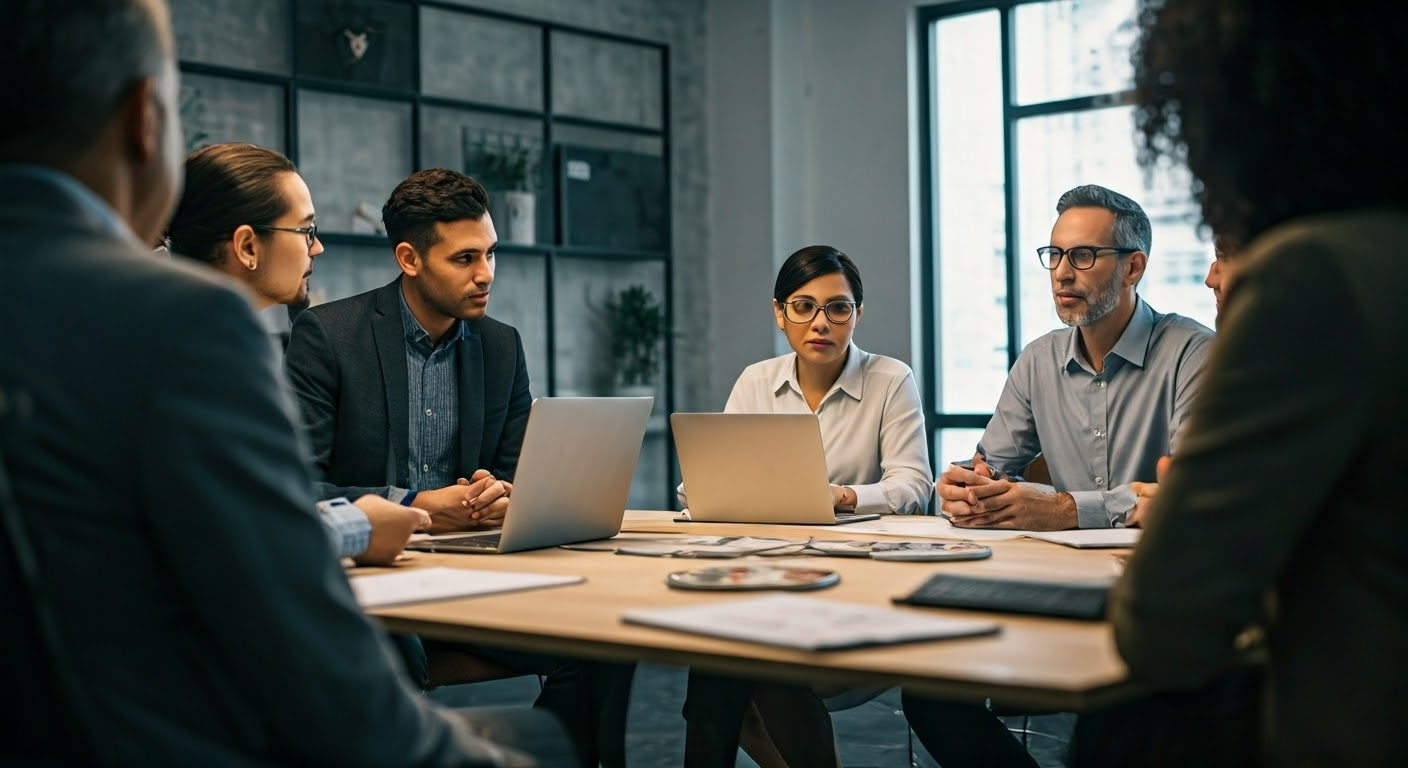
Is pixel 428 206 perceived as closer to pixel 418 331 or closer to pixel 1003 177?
pixel 418 331

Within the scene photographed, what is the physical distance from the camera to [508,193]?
5.64m

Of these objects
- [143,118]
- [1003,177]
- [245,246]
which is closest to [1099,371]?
[245,246]

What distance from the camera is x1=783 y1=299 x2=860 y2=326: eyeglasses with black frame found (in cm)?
352

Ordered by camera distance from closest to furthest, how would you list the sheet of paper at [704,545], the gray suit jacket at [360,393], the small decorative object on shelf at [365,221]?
the sheet of paper at [704,545] < the gray suit jacket at [360,393] < the small decorative object on shelf at [365,221]

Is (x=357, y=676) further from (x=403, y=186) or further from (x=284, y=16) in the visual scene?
(x=284, y=16)

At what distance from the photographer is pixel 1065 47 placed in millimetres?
5848

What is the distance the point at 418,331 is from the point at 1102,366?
5.43ft

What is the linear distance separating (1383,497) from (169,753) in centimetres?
103

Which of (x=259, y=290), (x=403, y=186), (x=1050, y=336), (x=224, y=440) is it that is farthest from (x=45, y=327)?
(x=1050, y=336)

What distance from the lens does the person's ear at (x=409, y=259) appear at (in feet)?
10.3

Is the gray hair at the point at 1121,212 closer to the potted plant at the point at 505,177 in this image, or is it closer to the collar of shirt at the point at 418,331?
the collar of shirt at the point at 418,331

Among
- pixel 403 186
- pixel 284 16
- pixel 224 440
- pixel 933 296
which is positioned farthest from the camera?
pixel 933 296

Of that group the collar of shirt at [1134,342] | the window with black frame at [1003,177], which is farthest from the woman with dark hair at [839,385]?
the window with black frame at [1003,177]

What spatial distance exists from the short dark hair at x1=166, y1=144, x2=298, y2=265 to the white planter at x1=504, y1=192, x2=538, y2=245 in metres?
2.85
